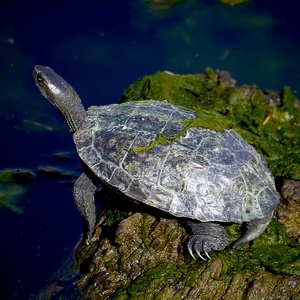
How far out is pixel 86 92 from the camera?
6.67 meters

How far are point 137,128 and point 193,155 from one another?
0.60 meters

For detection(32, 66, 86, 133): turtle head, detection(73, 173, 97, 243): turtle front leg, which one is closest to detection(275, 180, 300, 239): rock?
detection(73, 173, 97, 243): turtle front leg

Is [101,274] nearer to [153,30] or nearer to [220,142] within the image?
[220,142]

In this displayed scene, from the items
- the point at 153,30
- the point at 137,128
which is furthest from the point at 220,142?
the point at 153,30

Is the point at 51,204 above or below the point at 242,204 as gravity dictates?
below

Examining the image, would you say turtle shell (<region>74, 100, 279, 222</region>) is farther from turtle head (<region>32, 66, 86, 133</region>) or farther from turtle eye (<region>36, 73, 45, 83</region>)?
turtle eye (<region>36, 73, 45, 83</region>)

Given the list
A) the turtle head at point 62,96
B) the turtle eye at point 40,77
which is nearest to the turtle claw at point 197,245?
the turtle head at point 62,96

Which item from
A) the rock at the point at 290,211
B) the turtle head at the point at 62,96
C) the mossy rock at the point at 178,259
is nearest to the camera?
the mossy rock at the point at 178,259

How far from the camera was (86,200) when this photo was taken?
3859 mm

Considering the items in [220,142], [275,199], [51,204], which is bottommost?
[51,204]

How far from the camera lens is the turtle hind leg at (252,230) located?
3.49m

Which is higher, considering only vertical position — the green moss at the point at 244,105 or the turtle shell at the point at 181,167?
the turtle shell at the point at 181,167

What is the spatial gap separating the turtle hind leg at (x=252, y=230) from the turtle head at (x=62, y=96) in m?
1.91

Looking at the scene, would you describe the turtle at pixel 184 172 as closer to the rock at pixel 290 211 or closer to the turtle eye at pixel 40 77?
the rock at pixel 290 211
